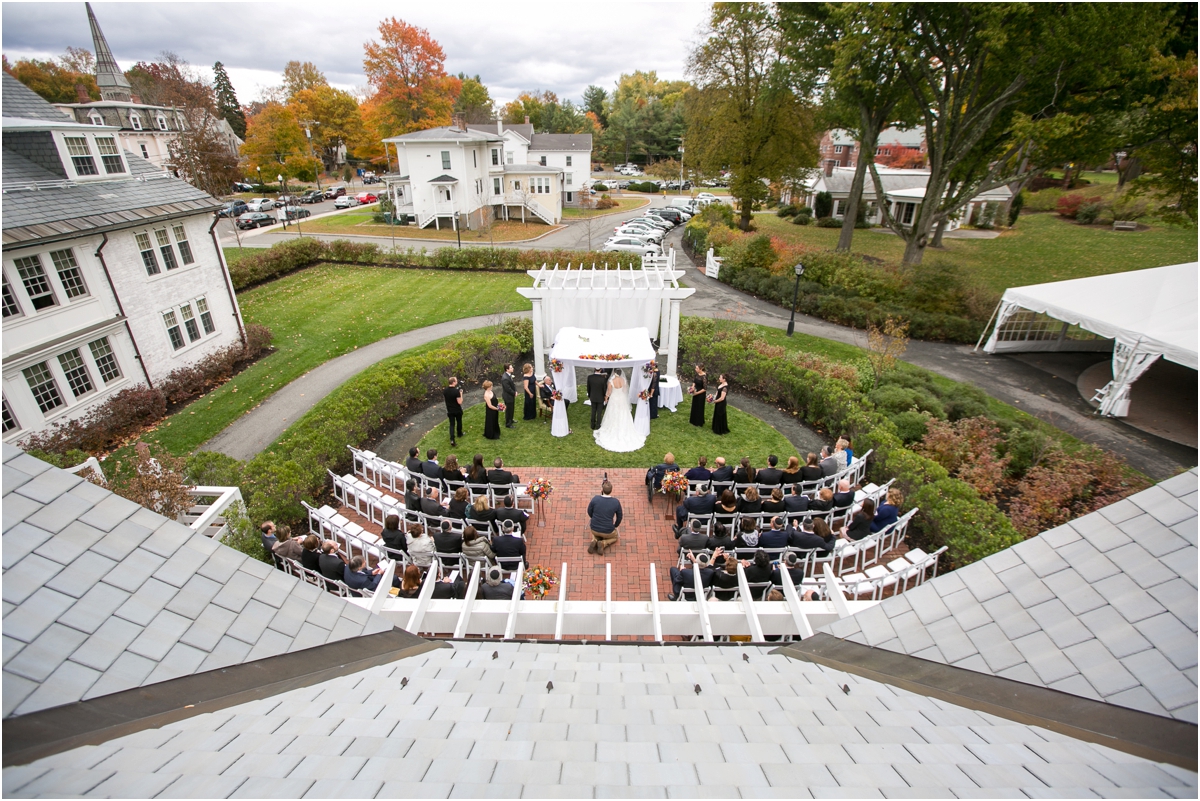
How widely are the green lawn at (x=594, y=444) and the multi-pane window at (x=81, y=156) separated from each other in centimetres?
1221

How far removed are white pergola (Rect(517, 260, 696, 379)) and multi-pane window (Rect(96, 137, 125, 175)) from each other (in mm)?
12397

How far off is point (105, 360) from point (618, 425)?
13.8 m

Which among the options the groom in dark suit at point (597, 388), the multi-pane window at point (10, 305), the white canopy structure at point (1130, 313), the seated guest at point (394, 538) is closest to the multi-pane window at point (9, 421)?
the multi-pane window at point (10, 305)

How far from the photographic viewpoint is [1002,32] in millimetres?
17578

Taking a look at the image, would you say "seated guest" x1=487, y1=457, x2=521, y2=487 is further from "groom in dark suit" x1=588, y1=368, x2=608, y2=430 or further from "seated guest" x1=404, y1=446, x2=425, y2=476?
"groom in dark suit" x1=588, y1=368, x2=608, y2=430

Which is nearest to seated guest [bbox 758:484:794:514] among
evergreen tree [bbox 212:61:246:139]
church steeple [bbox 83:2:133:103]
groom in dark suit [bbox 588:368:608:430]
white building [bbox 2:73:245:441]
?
groom in dark suit [bbox 588:368:608:430]

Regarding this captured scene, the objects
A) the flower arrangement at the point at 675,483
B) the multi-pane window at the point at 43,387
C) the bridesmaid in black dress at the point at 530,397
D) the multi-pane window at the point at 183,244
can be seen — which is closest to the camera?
the flower arrangement at the point at 675,483

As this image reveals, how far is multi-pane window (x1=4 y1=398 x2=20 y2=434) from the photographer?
1226 cm

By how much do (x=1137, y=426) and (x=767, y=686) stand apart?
16.5 m

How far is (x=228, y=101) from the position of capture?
238ft

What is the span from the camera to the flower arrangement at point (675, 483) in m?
10.0

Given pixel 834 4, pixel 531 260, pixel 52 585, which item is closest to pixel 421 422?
pixel 52 585

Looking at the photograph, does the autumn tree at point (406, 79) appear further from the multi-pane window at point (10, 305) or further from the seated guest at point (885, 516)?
the seated guest at point (885, 516)

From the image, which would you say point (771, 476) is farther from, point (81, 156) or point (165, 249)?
point (81, 156)
